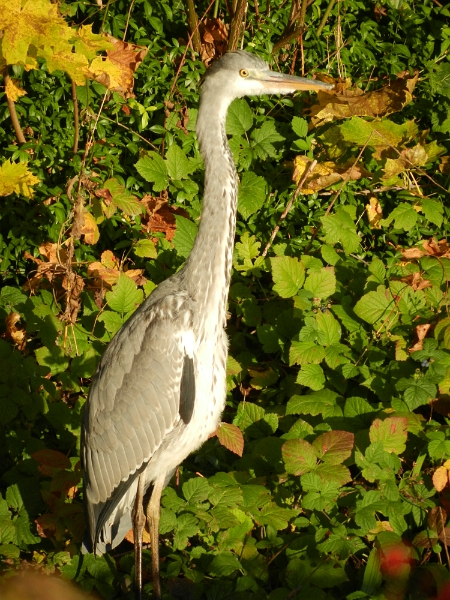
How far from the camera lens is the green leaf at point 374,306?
156 inches

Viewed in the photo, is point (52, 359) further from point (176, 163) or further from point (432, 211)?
point (432, 211)

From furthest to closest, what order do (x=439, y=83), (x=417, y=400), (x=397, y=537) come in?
(x=439, y=83) < (x=417, y=400) < (x=397, y=537)

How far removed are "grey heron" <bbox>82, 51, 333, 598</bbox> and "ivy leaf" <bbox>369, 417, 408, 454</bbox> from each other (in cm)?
69

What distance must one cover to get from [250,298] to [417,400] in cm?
131

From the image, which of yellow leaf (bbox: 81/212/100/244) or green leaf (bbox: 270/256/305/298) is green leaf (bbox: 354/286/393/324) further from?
yellow leaf (bbox: 81/212/100/244)

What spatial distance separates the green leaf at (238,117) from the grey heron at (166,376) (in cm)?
120

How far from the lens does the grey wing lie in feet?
10.4

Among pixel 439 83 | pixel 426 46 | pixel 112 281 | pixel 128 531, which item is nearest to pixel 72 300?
pixel 112 281

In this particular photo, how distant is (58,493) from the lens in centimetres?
365

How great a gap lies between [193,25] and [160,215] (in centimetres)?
140

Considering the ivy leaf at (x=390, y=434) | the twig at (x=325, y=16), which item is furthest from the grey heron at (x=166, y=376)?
the twig at (x=325, y=16)

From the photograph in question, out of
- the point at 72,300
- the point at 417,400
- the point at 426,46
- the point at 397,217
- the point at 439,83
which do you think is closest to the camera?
the point at 417,400

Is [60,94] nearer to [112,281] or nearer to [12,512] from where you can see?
[112,281]

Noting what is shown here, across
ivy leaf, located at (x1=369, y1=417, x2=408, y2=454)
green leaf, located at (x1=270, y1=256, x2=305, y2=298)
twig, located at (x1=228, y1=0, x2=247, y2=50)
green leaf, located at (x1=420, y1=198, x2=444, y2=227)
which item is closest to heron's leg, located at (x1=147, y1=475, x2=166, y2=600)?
ivy leaf, located at (x1=369, y1=417, x2=408, y2=454)
